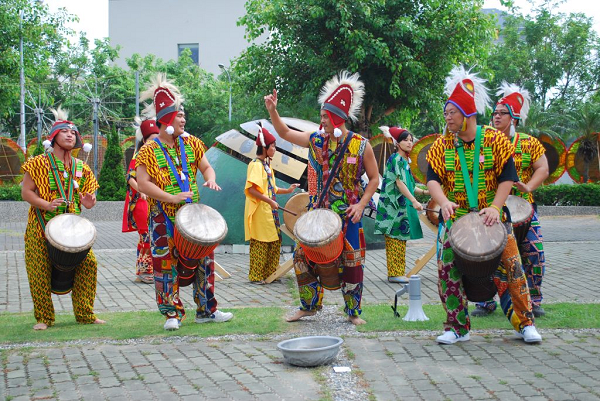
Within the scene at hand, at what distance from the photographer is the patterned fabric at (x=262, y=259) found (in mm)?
9672

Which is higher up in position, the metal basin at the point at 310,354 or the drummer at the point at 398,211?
the drummer at the point at 398,211

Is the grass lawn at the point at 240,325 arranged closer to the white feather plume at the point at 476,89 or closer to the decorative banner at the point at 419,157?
the white feather plume at the point at 476,89

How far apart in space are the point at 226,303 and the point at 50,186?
2466 millimetres

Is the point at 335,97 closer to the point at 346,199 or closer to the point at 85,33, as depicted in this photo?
the point at 346,199

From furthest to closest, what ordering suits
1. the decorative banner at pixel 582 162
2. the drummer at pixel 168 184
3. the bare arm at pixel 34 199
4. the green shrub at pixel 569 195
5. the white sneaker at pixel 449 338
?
the decorative banner at pixel 582 162 → the green shrub at pixel 569 195 → the bare arm at pixel 34 199 → the drummer at pixel 168 184 → the white sneaker at pixel 449 338

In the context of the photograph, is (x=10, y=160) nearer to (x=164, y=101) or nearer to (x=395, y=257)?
(x=395, y=257)

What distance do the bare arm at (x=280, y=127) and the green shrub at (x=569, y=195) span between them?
17.3 m

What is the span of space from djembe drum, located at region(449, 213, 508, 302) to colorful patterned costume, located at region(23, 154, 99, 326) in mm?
3411

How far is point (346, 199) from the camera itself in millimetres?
6426

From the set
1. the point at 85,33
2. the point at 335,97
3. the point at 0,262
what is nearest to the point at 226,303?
the point at 335,97

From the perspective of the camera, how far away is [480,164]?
18.3ft

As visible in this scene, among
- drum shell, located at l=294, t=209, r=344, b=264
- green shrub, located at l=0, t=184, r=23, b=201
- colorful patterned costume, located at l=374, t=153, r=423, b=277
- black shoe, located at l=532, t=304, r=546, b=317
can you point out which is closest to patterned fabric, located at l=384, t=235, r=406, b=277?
colorful patterned costume, located at l=374, t=153, r=423, b=277

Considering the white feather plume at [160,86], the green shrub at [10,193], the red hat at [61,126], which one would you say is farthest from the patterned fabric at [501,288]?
the green shrub at [10,193]

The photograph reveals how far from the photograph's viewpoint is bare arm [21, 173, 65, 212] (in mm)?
6523
